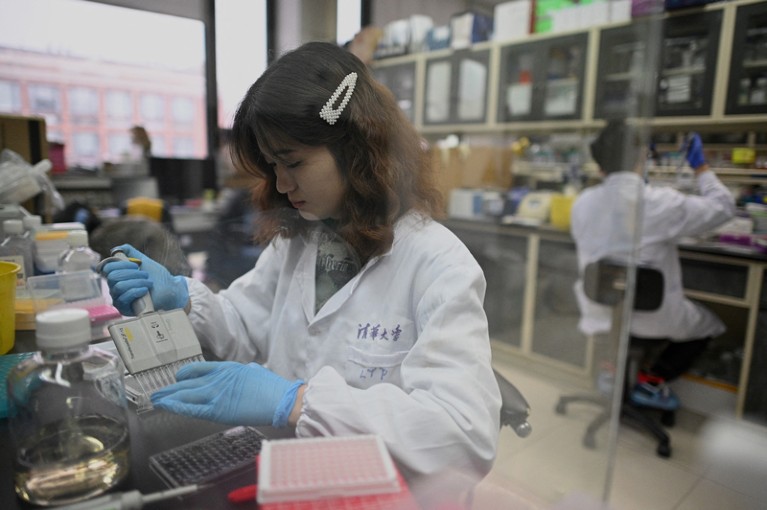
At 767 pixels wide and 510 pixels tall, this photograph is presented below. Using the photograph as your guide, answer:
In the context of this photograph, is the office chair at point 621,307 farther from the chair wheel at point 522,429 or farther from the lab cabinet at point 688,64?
the chair wheel at point 522,429

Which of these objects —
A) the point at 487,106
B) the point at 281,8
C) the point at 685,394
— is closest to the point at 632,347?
the point at 685,394

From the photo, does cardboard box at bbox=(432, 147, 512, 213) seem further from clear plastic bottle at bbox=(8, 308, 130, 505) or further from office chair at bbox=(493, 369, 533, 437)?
clear plastic bottle at bbox=(8, 308, 130, 505)

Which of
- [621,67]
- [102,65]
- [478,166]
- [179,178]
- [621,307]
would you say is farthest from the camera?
[478,166]

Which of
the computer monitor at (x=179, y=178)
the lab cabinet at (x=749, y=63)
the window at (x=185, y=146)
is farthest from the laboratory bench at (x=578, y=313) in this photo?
the window at (x=185, y=146)

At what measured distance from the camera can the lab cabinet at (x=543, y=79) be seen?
3.07 m

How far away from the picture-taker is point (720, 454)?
217cm

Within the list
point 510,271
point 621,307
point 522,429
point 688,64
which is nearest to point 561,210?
point 510,271

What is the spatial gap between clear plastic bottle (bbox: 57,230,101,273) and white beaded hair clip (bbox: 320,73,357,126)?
0.50 m

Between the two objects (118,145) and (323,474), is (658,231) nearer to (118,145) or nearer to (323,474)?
(118,145)

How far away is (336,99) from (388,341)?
0.34 m

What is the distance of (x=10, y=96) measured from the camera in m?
0.87

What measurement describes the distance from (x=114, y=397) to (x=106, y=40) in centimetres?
56

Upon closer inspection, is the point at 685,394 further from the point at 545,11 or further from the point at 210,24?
the point at 210,24

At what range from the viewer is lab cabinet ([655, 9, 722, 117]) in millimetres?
2475
